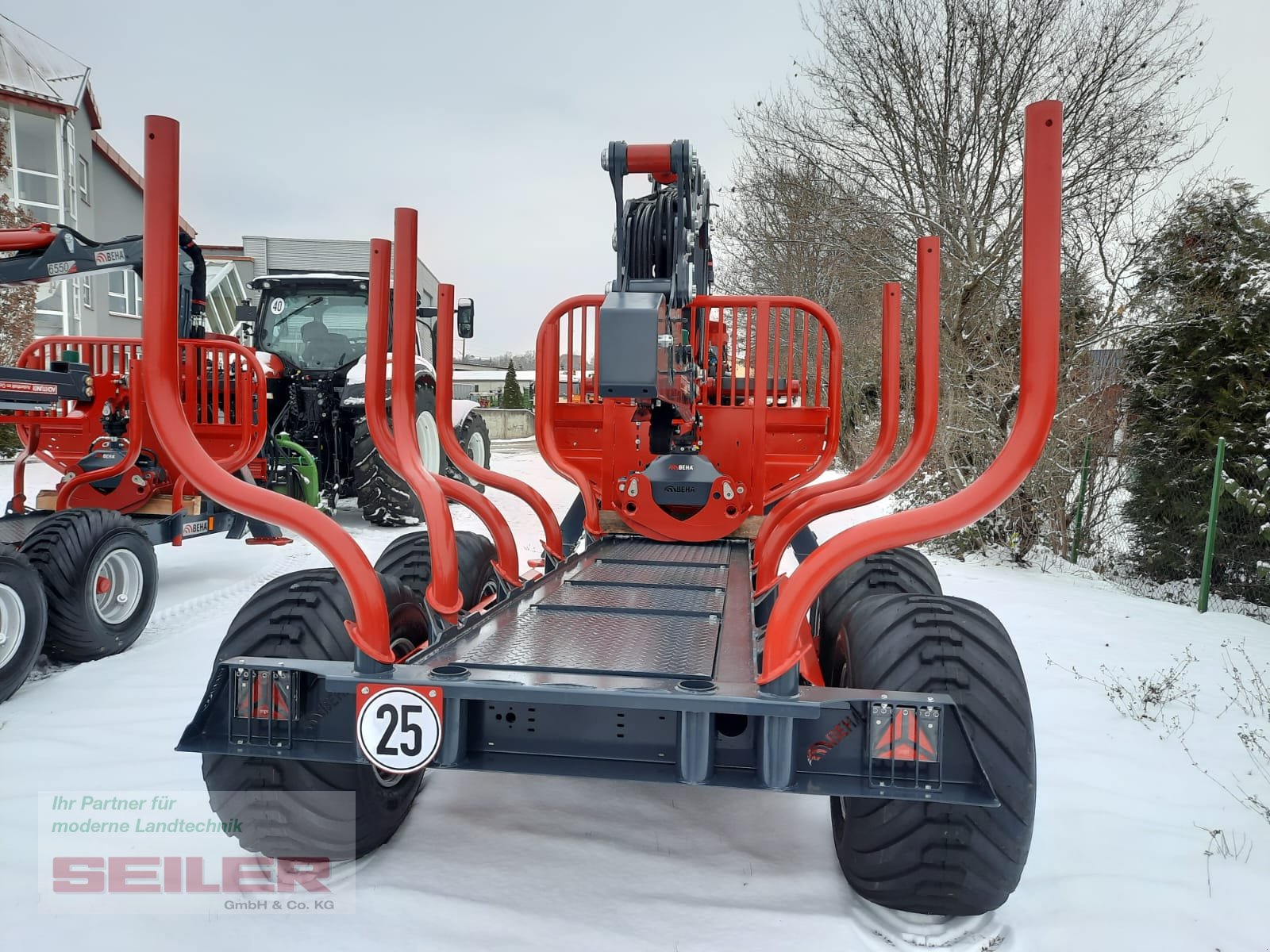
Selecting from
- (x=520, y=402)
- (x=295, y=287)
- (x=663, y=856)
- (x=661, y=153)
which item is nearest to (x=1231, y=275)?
(x=661, y=153)

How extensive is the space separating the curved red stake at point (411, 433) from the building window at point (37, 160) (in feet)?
70.5

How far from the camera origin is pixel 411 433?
8.71ft

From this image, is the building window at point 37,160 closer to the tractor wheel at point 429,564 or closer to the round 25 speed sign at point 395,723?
the tractor wheel at point 429,564

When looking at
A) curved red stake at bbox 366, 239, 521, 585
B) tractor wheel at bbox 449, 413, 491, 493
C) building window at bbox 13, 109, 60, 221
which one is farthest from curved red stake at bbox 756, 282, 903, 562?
building window at bbox 13, 109, 60, 221

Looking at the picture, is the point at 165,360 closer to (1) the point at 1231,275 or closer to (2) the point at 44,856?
(2) the point at 44,856

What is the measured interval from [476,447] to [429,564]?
7725 millimetres

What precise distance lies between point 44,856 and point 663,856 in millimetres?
1840

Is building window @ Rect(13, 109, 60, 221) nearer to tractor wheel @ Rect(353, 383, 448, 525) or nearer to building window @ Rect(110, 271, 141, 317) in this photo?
building window @ Rect(110, 271, 141, 317)

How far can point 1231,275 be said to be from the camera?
7.48m

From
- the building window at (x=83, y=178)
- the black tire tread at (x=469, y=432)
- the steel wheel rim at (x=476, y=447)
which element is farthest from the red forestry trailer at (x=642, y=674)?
the building window at (x=83, y=178)

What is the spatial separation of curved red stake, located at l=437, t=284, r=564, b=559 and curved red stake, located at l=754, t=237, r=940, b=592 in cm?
106

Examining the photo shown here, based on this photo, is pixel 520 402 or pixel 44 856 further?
pixel 520 402

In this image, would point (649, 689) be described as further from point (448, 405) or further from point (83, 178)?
point (83, 178)

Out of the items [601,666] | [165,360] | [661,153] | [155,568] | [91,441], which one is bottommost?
[155,568]
